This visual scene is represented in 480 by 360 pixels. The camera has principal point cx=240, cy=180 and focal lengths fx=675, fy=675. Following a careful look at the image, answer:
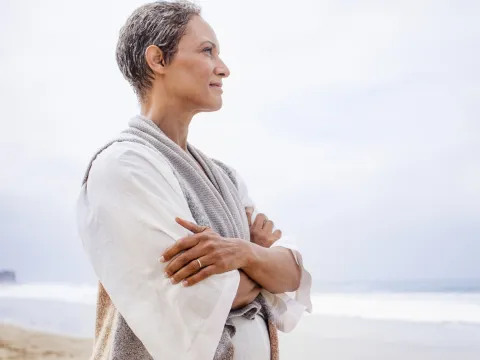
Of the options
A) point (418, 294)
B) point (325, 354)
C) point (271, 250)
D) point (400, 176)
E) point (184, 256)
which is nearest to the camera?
point (184, 256)

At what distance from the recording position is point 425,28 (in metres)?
6.51

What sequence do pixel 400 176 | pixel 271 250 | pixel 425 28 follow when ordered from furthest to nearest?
pixel 400 176
pixel 425 28
pixel 271 250

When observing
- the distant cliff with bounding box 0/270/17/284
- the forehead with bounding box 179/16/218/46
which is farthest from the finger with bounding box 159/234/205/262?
the distant cliff with bounding box 0/270/17/284

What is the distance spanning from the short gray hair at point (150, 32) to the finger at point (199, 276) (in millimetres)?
551

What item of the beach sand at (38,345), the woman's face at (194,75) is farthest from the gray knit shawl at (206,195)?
the beach sand at (38,345)

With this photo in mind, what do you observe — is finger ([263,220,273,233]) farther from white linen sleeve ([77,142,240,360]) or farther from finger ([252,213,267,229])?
white linen sleeve ([77,142,240,360])

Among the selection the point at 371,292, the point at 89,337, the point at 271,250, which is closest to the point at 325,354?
the point at 89,337

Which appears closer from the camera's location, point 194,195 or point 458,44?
point 194,195

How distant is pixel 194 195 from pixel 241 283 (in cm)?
24

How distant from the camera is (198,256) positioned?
1253mm

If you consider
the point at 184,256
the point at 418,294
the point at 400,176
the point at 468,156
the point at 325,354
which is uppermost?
the point at 184,256

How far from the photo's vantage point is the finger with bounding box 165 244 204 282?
123 cm

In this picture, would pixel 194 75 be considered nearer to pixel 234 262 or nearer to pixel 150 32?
pixel 150 32

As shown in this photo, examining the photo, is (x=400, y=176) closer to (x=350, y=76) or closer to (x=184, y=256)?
(x=350, y=76)
